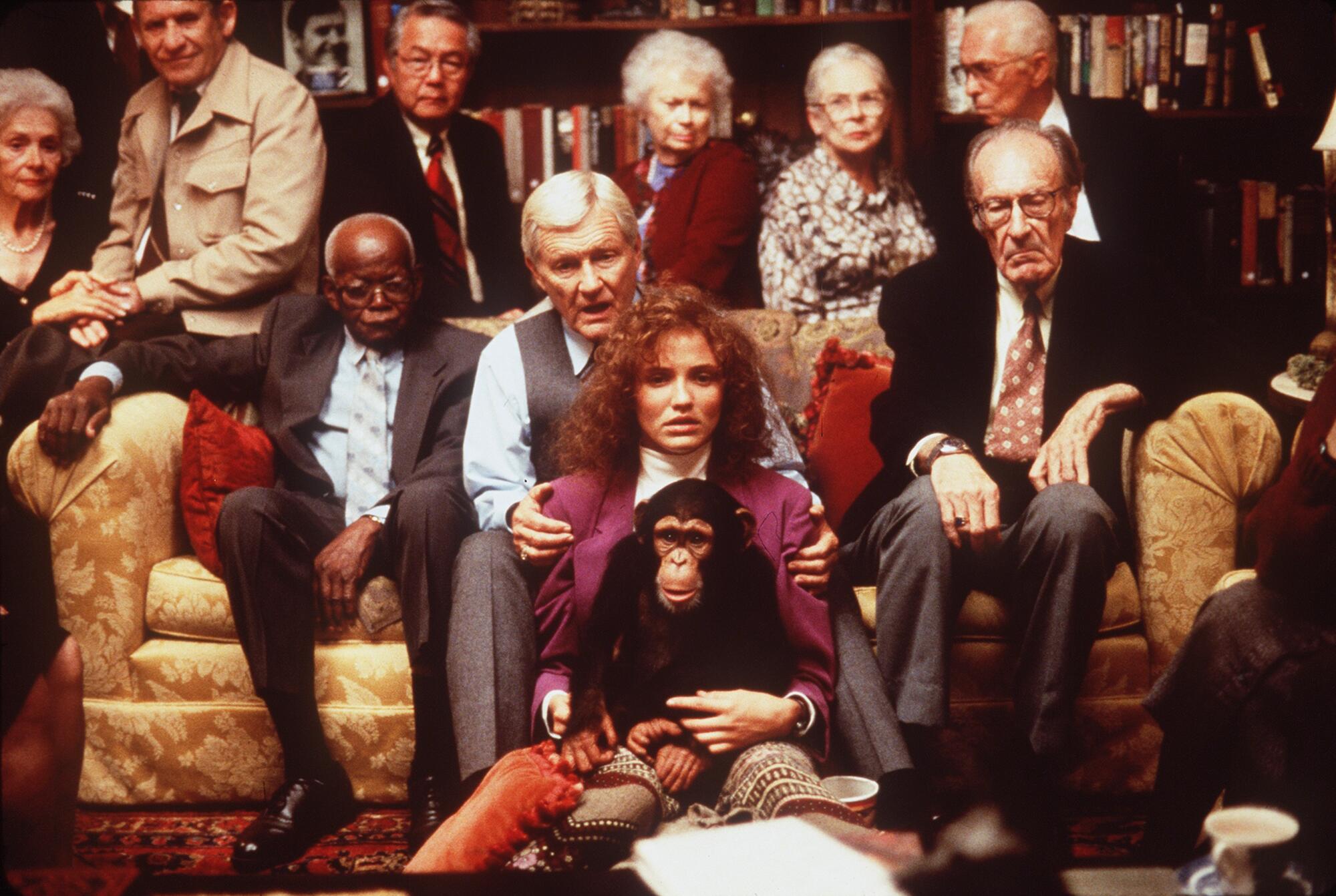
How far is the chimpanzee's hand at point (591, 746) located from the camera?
6.39 ft

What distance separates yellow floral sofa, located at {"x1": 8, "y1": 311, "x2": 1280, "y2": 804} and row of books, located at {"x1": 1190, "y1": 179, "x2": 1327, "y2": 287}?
681 mm

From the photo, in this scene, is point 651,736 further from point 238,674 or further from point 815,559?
point 238,674

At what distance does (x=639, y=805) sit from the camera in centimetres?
187

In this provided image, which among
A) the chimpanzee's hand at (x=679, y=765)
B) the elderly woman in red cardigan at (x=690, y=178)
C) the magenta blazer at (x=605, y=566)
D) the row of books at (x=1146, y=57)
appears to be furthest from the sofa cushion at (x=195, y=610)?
the row of books at (x=1146, y=57)

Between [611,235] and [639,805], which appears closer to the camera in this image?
[639,805]

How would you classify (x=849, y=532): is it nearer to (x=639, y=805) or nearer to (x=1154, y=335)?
(x=1154, y=335)

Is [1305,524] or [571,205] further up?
[571,205]

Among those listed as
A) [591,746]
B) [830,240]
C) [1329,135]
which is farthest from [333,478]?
[1329,135]

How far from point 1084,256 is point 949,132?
1048 millimetres

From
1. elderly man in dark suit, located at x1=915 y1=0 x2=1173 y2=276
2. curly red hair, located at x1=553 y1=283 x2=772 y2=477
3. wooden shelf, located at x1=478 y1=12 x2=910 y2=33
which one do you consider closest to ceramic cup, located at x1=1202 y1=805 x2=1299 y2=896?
curly red hair, located at x1=553 y1=283 x2=772 y2=477

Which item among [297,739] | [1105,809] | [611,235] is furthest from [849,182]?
[297,739]

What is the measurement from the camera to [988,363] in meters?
2.53

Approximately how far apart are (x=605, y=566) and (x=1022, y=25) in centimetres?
179

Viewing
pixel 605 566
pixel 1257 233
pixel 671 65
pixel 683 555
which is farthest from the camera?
pixel 671 65
